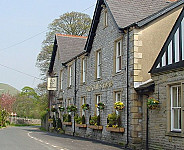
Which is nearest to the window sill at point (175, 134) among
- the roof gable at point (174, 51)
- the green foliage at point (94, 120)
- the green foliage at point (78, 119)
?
the roof gable at point (174, 51)

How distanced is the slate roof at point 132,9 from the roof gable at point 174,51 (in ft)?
14.3

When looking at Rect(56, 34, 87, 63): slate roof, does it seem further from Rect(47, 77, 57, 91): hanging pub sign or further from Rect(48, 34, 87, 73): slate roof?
Rect(47, 77, 57, 91): hanging pub sign

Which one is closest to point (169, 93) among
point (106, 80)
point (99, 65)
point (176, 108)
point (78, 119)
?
point (176, 108)

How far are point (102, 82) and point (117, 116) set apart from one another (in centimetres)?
339

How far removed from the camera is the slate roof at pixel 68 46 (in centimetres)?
3300

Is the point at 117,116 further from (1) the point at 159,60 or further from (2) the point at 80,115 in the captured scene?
(2) the point at 80,115

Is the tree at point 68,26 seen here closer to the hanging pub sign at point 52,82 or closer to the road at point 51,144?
the hanging pub sign at point 52,82

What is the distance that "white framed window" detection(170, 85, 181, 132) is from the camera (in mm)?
14031

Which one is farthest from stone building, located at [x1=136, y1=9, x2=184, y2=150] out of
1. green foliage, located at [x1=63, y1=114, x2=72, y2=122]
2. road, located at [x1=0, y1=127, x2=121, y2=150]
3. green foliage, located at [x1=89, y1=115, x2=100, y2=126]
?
green foliage, located at [x1=63, y1=114, x2=72, y2=122]

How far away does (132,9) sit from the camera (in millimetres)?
20000

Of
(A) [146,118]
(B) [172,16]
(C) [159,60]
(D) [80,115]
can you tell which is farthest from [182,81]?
(D) [80,115]

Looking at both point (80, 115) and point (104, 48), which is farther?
point (80, 115)

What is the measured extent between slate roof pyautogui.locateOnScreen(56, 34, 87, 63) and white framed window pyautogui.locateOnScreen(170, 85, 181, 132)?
18.7 metres

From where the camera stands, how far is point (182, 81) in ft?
44.5
